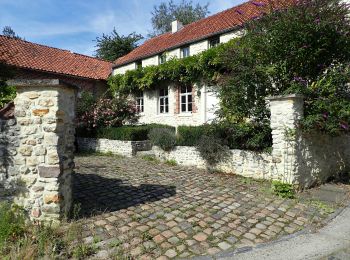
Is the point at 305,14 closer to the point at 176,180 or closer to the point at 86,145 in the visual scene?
the point at 176,180

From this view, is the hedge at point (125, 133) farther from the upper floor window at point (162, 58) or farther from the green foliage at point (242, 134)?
the upper floor window at point (162, 58)

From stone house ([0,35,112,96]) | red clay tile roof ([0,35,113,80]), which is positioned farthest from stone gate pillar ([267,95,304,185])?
red clay tile roof ([0,35,113,80])

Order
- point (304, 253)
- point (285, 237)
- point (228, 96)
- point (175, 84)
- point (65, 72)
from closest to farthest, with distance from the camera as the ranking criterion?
point (304, 253), point (285, 237), point (228, 96), point (175, 84), point (65, 72)

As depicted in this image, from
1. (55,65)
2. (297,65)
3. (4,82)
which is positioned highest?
(55,65)

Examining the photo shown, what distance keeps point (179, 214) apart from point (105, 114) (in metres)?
10.1

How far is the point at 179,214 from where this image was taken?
15.5 feet

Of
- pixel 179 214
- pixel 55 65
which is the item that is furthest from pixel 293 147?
pixel 55 65

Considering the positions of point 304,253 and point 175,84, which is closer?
point 304,253

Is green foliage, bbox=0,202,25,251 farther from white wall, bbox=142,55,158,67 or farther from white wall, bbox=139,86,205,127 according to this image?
white wall, bbox=142,55,158,67

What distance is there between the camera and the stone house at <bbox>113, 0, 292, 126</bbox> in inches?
563

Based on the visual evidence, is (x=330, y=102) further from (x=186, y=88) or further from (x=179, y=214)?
(x=186, y=88)

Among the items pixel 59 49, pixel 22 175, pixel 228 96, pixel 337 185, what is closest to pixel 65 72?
pixel 59 49

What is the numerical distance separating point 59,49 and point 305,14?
17957mm

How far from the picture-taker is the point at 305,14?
21.5ft
